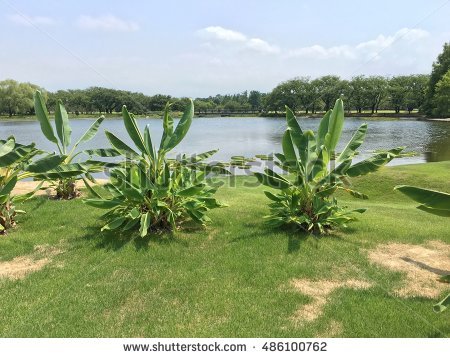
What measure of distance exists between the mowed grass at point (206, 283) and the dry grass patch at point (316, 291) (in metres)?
0.07

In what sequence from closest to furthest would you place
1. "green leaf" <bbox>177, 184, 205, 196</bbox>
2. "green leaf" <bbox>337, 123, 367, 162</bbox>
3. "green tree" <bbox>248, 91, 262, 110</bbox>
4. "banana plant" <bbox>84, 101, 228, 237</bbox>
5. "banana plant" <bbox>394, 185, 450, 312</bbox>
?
"banana plant" <bbox>394, 185, 450, 312</bbox> → "banana plant" <bbox>84, 101, 228, 237</bbox> → "green leaf" <bbox>177, 184, 205, 196</bbox> → "green leaf" <bbox>337, 123, 367, 162</bbox> → "green tree" <bbox>248, 91, 262, 110</bbox>

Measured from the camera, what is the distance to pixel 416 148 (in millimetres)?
30359

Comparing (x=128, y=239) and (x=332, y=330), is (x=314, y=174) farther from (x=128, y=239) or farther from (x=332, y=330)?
(x=128, y=239)

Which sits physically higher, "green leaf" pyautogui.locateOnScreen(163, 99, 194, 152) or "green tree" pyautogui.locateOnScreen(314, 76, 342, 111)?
"green tree" pyautogui.locateOnScreen(314, 76, 342, 111)

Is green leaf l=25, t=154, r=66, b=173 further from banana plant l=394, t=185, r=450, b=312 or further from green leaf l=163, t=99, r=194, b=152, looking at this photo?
banana plant l=394, t=185, r=450, b=312

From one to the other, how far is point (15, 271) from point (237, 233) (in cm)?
320

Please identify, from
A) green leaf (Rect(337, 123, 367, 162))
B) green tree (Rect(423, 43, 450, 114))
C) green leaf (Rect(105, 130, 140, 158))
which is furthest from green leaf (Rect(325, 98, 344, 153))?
green tree (Rect(423, 43, 450, 114))

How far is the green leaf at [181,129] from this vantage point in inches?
238

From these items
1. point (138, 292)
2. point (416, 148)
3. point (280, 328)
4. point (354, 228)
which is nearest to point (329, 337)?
point (280, 328)

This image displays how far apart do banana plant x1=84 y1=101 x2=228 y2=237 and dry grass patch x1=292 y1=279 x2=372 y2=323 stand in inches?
89.9

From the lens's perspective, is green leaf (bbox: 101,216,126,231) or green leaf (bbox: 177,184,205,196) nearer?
green leaf (bbox: 101,216,126,231)

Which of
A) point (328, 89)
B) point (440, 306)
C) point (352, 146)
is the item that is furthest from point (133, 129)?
point (328, 89)

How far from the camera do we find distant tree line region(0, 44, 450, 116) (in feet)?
220

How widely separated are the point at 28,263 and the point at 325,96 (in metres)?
97.4
